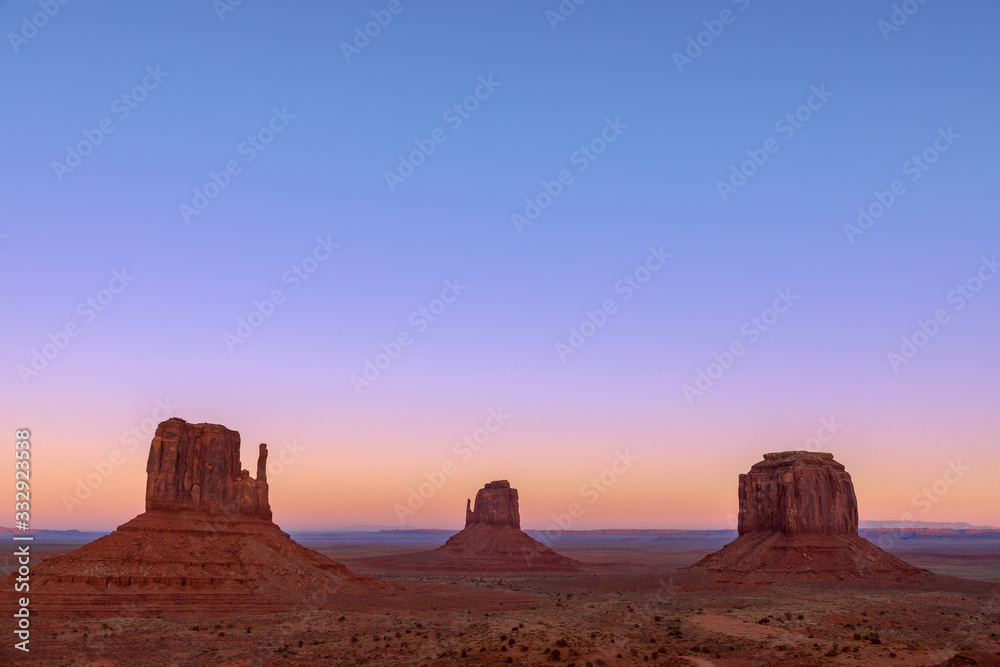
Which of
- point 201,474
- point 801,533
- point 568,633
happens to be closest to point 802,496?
point 801,533

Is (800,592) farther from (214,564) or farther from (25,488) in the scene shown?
(25,488)

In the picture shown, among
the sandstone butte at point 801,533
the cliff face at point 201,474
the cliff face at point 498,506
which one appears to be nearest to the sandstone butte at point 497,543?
the cliff face at point 498,506

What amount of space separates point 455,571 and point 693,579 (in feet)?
189

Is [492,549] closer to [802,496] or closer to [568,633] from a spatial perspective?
[802,496]

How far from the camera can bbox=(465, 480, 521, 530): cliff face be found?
554 ft

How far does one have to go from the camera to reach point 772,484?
9700 centimetres

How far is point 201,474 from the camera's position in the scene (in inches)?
2867

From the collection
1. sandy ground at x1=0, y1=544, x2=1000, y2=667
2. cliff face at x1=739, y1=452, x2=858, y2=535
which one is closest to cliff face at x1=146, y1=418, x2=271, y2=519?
sandy ground at x1=0, y1=544, x2=1000, y2=667

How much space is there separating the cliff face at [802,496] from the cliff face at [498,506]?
250ft

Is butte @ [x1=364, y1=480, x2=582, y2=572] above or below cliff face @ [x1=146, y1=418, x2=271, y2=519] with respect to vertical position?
below

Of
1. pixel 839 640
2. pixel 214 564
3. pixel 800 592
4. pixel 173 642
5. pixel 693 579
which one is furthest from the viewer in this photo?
pixel 693 579

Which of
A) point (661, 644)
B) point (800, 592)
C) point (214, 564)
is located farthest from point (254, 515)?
point (800, 592)

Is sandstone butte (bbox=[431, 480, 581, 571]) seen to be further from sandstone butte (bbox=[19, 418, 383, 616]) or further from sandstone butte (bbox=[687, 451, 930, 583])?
sandstone butte (bbox=[19, 418, 383, 616])

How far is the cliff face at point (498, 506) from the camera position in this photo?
554 ft
